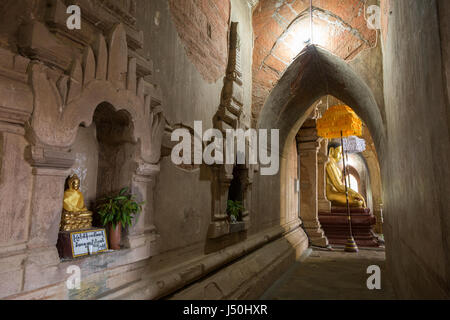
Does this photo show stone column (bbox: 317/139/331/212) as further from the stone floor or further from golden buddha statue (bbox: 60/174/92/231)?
golden buddha statue (bbox: 60/174/92/231)

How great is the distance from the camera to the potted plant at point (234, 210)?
4.00 meters

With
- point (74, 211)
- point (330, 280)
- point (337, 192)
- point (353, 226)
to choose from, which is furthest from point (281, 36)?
point (337, 192)

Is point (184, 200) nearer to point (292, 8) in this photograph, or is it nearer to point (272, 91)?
point (272, 91)

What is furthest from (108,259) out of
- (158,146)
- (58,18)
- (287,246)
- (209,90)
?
(287,246)

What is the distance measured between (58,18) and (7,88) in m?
0.50

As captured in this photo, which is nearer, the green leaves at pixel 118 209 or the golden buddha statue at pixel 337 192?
the green leaves at pixel 118 209

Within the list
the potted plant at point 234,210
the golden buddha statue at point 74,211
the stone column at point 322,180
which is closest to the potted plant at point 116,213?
the golden buddha statue at point 74,211

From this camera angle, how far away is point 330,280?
15.9 feet

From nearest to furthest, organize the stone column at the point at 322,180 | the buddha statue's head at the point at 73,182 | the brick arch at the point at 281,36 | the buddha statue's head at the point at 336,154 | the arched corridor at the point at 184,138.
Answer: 1. the arched corridor at the point at 184,138
2. the buddha statue's head at the point at 73,182
3. the brick arch at the point at 281,36
4. the stone column at the point at 322,180
5. the buddha statue's head at the point at 336,154

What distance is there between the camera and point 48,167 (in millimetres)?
1608

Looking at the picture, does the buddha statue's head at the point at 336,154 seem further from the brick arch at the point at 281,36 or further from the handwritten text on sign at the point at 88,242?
the handwritten text on sign at the point at 88,242

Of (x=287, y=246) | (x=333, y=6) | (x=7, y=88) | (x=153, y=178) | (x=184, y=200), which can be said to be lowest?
A: (x=287, y=246)

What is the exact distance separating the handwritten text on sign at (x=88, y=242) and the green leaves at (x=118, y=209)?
0.31 ft

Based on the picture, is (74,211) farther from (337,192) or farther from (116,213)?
(337,192)
